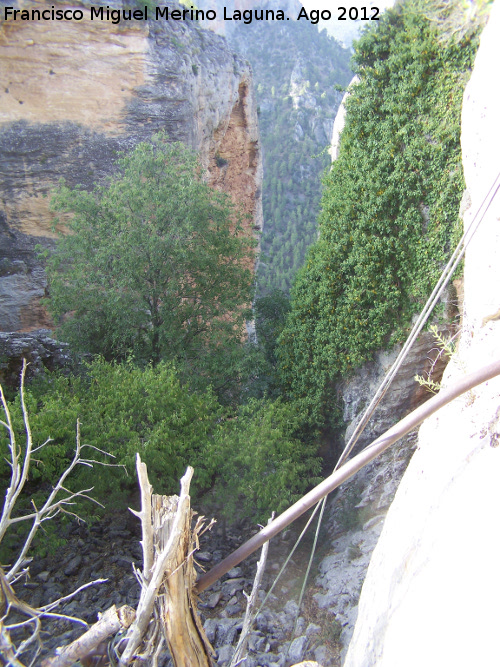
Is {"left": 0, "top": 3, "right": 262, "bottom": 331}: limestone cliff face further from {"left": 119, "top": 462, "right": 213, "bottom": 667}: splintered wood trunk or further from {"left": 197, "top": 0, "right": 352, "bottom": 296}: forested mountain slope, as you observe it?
{"left": 197, "top": 0, "right": 352, "bottom": 296}: forested mountain slope

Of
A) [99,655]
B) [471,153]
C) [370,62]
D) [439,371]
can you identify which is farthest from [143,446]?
[370,62]

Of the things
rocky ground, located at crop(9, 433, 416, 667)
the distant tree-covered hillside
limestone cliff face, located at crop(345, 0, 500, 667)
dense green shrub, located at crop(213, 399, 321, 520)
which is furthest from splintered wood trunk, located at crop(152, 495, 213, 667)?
the distant tree-covered hillside

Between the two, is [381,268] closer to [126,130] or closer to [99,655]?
[99,655]

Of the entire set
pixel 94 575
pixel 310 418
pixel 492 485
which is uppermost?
pixel 492 485

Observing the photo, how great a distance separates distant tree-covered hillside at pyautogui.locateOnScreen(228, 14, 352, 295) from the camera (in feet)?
151

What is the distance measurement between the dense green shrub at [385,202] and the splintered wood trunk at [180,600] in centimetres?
764

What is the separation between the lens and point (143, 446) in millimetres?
7457

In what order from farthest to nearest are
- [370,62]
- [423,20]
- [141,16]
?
[141,16] → [370,62] → [423,20]

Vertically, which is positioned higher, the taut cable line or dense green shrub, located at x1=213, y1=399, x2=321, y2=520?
the taut cable line

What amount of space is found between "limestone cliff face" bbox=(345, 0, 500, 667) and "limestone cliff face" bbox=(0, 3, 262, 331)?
13.3 meters

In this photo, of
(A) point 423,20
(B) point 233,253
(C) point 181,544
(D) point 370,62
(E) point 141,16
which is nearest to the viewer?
(C) point 181,544

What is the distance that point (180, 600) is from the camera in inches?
114

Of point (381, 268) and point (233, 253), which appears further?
point (233, 253)

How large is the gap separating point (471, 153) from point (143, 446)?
6.92 m
